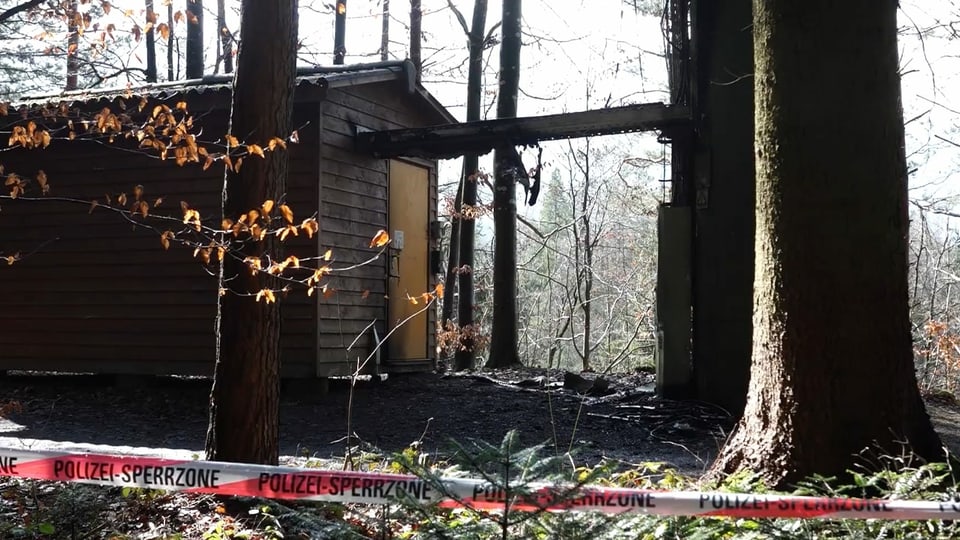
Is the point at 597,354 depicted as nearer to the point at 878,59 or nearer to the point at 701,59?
the point at 701,59

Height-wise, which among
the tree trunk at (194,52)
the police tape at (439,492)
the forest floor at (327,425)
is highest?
the tree trunk at (194,52)

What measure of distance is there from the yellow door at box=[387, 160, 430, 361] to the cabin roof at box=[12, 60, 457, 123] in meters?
1.04

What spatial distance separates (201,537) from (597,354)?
28959 millimetres

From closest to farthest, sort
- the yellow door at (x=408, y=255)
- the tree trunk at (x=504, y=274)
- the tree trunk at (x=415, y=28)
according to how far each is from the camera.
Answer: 1. the yellow door at (x=408, y=255)
2. the tree trunk at (x=504, y=274)
3. the tree trunk at (x=415, y=28)

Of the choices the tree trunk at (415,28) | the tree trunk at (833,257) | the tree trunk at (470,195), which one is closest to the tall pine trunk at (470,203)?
the tree trunk at (470,195)

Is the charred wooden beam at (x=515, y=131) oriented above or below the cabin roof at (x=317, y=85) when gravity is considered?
below

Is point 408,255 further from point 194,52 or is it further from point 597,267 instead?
point 597,267

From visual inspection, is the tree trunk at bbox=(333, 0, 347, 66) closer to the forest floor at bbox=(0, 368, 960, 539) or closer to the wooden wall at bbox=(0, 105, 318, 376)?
the wooden wall at bbox=(0, 105, 318, 376)

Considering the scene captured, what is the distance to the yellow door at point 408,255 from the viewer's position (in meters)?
11.9

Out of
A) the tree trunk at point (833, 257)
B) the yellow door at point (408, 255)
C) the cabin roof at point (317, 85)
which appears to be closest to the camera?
the tree trunk at point (833, 257)

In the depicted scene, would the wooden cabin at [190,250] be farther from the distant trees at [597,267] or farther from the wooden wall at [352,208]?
the distant trees at [597,267]

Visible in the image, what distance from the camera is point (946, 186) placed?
1983cm

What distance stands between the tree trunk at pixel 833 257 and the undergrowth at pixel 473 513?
21 cm

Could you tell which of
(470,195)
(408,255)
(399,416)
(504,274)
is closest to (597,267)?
(470,195)
